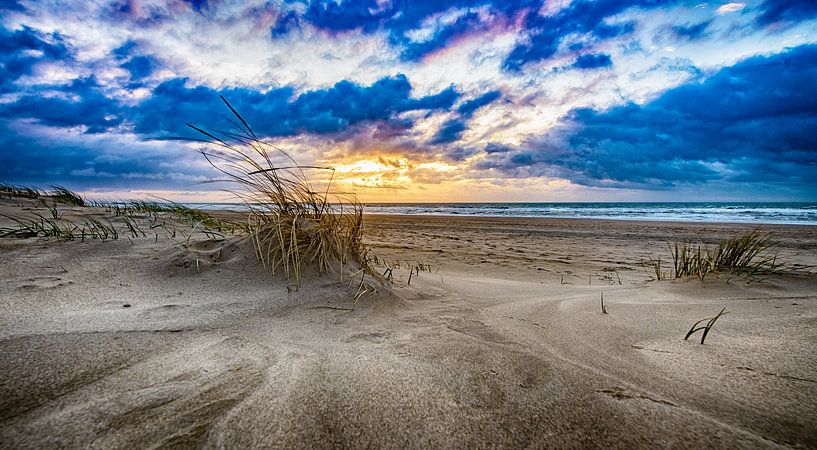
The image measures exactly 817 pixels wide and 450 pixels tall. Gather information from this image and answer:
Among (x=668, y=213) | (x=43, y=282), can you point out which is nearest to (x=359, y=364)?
(x=43, y=282)

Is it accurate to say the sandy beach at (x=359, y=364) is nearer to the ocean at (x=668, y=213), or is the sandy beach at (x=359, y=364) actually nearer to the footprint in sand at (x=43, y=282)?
the footprint in sand at (x=43, y=282)

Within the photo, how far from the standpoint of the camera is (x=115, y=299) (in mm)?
1682

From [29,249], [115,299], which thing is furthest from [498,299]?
[29,249]

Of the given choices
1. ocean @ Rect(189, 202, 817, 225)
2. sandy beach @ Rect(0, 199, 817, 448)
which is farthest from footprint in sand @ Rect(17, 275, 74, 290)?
ocean @ Rect(189, 202, 817, 225)

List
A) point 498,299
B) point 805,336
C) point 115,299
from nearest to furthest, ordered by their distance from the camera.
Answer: point 805,336 → point 115,299 → point 498,299

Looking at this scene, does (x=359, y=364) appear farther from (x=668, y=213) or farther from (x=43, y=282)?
(x=668, y=213)

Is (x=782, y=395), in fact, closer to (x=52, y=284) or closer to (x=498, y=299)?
(x=498, y=299)

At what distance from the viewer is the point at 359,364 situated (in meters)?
1.19

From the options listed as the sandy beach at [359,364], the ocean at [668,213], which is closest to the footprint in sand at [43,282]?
the sandy beach at [359,364]

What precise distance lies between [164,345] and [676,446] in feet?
5.04

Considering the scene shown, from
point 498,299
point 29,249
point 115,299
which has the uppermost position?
point 29,249

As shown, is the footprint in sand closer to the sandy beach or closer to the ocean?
the sandy beach

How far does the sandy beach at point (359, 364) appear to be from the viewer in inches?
33.0

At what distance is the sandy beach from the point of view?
2.75 ft
